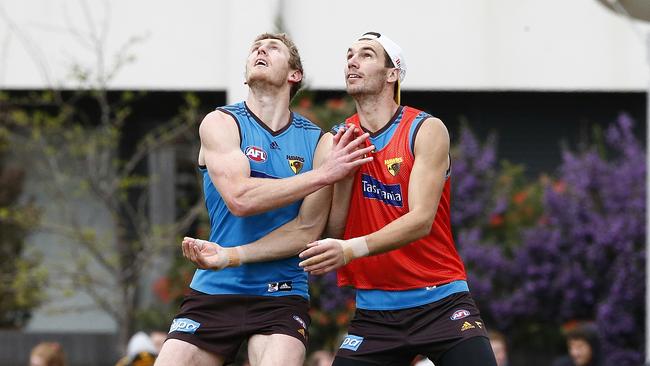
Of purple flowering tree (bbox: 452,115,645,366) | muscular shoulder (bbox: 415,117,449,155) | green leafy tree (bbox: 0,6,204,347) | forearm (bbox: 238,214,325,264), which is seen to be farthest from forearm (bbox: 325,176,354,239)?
purple flowering tree (bbox: 452,115,645,366)

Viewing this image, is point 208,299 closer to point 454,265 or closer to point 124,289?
point 454,265

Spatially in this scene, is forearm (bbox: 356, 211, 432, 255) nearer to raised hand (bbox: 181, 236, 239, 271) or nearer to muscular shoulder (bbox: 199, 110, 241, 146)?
raised hand (bbox: 181, 236, 239, 271)

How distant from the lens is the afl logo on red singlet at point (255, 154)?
24.0 ft

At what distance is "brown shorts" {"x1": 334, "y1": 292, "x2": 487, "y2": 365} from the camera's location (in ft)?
23.9

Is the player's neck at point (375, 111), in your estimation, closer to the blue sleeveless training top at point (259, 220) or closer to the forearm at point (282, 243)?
the blue sleeveless training top at point (259, 220)

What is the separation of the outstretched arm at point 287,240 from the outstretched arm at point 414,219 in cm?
39

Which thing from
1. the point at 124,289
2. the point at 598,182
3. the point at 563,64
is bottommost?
the point at 124,289

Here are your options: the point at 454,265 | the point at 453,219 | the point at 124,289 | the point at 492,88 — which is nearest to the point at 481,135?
the point at 492,88

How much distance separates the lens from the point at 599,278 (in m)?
16.9

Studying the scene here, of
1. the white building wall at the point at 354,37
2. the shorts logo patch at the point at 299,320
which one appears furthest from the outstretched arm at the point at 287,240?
the white building wall at the point at 354,37

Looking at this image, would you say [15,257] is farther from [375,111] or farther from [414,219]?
[414,219]

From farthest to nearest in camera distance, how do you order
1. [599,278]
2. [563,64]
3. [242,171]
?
1. [563,64]
2. [599,278]
3. [242,171]

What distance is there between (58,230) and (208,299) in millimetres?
9872

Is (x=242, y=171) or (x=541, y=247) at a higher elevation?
(x=242, y=171)
